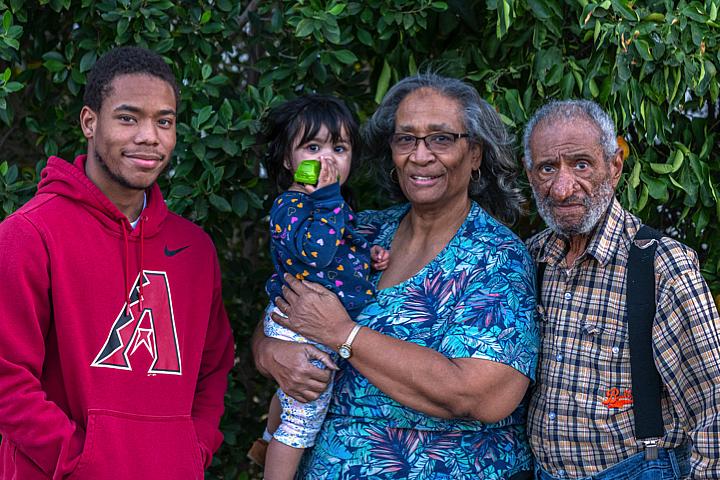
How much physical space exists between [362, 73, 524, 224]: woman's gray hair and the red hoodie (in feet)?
3.05

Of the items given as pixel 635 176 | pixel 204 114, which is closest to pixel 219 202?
pixel 204 114

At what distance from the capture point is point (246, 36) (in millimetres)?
4160

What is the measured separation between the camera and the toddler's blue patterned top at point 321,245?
318 cm

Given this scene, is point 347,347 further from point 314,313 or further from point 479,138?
point 479,138

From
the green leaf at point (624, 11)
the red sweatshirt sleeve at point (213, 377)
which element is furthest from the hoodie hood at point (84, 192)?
the green leaf at point (624, 11)

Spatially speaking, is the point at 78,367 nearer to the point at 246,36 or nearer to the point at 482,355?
the point at 482,355

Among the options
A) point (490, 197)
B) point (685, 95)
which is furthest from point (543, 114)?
point (685, 95)

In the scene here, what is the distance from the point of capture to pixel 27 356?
8.94ft

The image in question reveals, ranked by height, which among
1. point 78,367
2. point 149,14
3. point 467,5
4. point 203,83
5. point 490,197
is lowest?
point 78,367

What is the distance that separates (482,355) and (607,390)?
405 mm

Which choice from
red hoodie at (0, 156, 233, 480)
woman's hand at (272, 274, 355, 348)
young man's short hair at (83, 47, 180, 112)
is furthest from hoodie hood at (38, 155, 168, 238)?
woman's hand at (272, 274, 355, 348)

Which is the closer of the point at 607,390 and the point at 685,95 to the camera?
the point at 607,390

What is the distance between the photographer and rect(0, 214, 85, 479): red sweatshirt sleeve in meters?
2.69

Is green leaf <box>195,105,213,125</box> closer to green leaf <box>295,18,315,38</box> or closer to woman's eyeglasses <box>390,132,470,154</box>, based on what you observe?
green leaf <box>295,18,315,38</box>
